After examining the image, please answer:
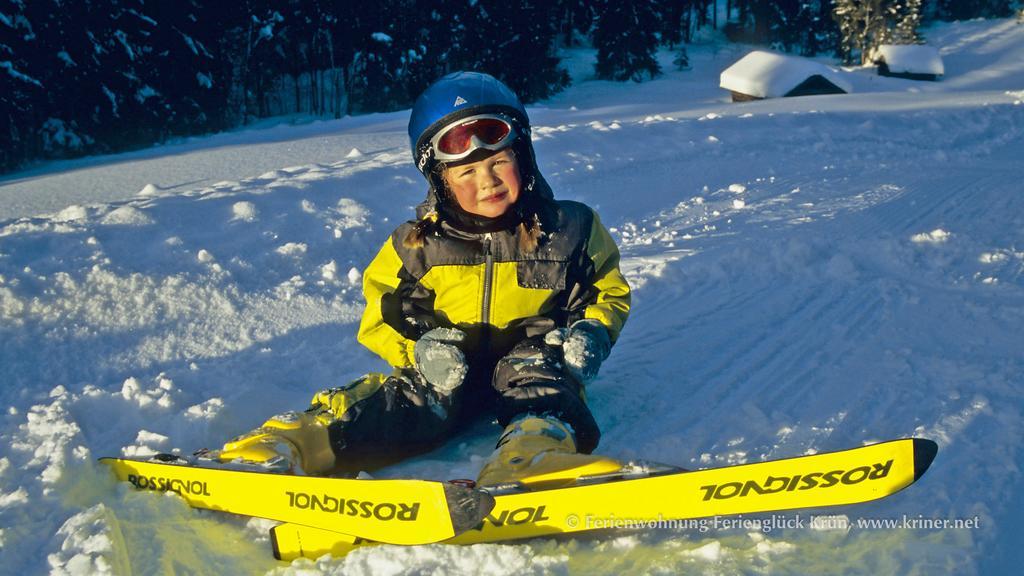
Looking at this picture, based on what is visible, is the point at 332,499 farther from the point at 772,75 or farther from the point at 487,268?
the point at 772,75

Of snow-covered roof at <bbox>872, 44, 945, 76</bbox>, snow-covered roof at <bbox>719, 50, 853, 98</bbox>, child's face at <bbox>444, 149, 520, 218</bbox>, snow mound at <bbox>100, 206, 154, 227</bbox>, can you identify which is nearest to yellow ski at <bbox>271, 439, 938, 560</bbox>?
child's face at <bbox>444, 149, 520, 218</bbox>

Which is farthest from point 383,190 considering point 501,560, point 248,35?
point 248,35

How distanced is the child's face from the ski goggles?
0.05m

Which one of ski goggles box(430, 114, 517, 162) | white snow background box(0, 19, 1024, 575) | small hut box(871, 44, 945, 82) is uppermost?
ski goggles box(430, 114, 517, 162)

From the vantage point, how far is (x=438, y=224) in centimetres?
344

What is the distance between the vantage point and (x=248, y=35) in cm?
2802

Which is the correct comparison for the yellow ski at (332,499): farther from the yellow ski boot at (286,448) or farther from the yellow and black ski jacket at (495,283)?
the yellow and black ski jacket at (495,283)

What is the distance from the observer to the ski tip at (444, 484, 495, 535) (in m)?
2.31

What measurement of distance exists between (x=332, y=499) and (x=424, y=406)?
801 millimetres

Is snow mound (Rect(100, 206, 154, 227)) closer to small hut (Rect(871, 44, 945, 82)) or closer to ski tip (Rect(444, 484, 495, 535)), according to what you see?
ski tip (Rect(444, 484, 495, 535))

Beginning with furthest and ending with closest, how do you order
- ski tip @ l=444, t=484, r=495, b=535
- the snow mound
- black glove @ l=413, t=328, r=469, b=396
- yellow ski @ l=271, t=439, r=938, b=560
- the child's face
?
the snow mound, the child's face, black glove @ l=413, t=328, r=469, b=396, yellow ski @ l=271, t=439, r=938, b=560, ski tip @ l=444, t=484, r=495, b=535

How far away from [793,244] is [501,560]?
3787 mm

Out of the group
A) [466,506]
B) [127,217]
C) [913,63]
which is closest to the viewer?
[466,506]

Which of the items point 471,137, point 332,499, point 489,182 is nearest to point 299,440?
point 332,499
